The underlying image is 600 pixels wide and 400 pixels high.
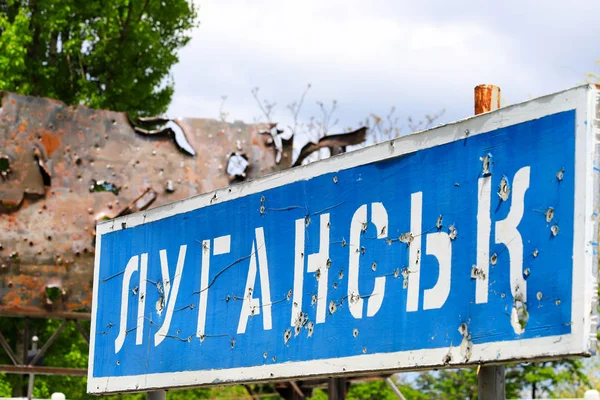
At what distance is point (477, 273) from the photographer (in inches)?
132

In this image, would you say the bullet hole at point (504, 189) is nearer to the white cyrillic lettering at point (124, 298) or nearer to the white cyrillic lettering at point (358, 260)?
the white cyrillic lettering at point (358, 260)

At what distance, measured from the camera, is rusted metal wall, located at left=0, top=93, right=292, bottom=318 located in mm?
15445

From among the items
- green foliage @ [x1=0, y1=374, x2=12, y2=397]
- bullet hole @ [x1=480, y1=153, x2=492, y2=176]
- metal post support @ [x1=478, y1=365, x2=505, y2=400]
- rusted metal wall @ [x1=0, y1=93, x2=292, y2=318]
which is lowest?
metal post support @ [x1=478, y1=365, x2=505, y2=400]

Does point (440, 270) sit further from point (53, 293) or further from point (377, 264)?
point (53, 293)

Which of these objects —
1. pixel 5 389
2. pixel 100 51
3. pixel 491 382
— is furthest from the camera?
pixel 100 51

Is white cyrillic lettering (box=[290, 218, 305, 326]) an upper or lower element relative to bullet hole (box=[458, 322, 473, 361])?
upper

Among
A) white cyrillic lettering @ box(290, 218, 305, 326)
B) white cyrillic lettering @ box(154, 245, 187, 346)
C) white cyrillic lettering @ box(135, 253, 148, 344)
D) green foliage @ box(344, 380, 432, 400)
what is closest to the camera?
white cyrillic lettering @ box(290, 218, 305, 326)

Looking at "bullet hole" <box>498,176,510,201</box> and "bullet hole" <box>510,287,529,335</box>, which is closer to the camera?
"bullet hole" <box>510,287,529,335</box>

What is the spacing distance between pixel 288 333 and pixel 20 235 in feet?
39.2

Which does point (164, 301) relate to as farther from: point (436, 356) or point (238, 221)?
point (436, 356)

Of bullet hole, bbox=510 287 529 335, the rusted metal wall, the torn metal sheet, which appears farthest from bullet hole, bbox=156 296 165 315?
the rusted metal wall

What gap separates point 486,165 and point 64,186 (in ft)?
42.1

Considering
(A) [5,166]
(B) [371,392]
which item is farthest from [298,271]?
(B) [371,392]

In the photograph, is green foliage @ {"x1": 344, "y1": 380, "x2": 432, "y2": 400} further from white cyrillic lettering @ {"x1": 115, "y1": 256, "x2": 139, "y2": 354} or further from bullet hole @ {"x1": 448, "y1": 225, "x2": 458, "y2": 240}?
bullet hole @ {"x1": 448, "y1": 225, "x2": 458, "y2": 240}
